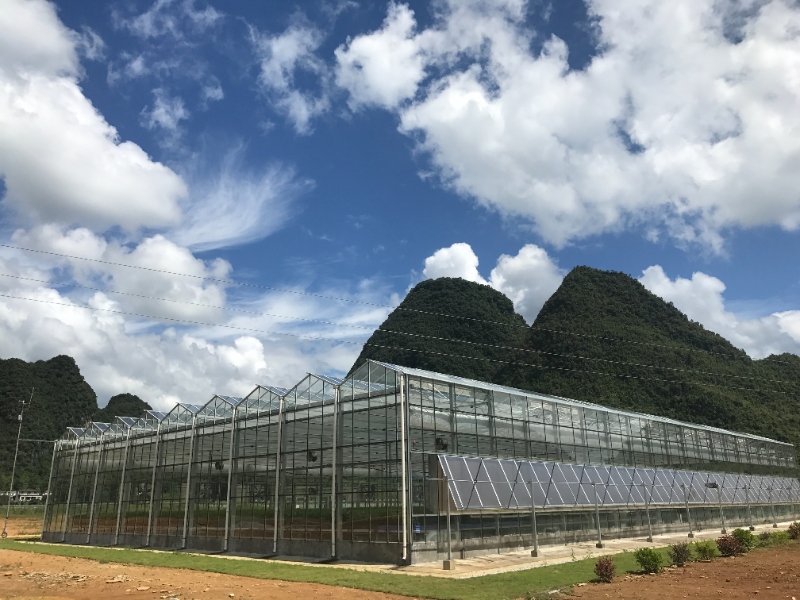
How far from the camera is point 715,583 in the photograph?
1730 cm

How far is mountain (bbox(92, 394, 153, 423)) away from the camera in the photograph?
131000 millimetres

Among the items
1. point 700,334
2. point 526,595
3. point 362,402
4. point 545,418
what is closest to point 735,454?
point 545,418

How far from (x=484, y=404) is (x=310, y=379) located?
9565 mm

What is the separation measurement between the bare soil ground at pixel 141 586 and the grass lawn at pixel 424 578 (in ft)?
2.72

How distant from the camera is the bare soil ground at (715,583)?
50.9 ft

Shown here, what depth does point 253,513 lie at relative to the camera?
105 feet

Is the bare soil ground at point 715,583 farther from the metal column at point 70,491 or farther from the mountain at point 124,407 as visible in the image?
the mountain at point 124,407

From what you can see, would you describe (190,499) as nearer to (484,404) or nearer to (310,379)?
(310,379)

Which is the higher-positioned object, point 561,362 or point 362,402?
point 561,362

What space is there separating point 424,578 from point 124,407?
442 ft

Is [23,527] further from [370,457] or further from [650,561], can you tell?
[650,561]

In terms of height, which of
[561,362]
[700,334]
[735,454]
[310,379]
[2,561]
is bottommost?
[2,561]

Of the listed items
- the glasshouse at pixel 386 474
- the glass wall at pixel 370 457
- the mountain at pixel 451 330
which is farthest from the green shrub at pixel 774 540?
the mountain at pixel 451 330

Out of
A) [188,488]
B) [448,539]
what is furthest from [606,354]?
[448,539]
